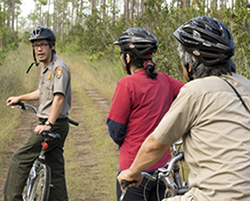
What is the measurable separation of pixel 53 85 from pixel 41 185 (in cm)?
101

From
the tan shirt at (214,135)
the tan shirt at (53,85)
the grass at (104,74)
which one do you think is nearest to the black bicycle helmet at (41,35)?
the tan shirt at (53,85)

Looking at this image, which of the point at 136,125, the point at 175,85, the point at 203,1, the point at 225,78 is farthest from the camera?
the point at 203,1

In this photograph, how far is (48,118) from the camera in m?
3.62

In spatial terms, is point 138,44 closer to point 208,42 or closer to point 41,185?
point 208,42

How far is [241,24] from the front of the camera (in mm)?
5383

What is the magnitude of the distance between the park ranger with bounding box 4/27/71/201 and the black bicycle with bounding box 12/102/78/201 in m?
0.07

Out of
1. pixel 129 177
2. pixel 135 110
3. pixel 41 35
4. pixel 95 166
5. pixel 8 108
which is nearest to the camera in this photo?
pixel 129 177

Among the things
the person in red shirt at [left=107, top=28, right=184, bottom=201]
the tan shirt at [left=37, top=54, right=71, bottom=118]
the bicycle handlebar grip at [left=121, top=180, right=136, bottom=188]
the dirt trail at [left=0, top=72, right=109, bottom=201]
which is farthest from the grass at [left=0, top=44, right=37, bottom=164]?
the bicycle handlebar grip at [left=121, top=180, right=136, bottom=188]

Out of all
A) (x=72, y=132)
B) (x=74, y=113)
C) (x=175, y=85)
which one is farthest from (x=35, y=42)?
(x=74, y=113)

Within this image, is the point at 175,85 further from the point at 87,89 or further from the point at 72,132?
the point at 87,89

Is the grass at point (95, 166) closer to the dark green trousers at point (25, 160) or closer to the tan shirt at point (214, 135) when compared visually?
the dark green trousers at point (25, 160)

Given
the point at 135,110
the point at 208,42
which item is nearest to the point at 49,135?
the point at 135,110

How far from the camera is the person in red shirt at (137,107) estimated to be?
250cm

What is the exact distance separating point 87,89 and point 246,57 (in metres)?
9.15
